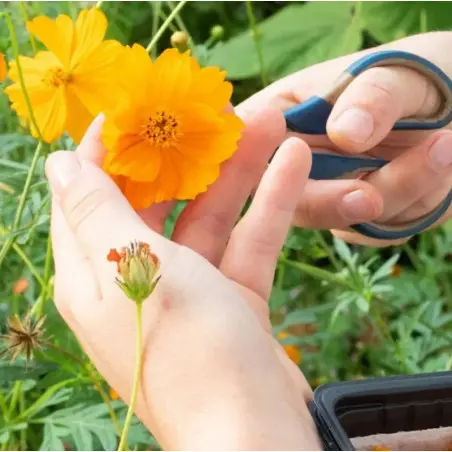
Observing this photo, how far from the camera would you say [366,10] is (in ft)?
4.20

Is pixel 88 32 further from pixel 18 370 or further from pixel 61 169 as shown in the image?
pixel 18 370

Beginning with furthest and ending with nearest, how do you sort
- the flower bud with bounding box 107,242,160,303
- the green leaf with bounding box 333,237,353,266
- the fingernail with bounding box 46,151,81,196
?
the green leaf with bounding box 333,237,353,266, the fingernail with bounding box 46,151,81,196, the flower bud with bounding box 107,242,160,303

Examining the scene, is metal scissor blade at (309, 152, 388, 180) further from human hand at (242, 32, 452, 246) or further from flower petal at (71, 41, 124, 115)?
flower petal at (71, 41, 124, 115)

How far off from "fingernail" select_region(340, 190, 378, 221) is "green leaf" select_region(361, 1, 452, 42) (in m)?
0.66

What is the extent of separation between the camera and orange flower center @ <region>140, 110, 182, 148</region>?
55 centimetres

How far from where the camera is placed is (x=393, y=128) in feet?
2.26

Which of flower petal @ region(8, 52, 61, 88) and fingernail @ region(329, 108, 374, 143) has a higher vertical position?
flower petal @ region(8, 52, 61, 88)

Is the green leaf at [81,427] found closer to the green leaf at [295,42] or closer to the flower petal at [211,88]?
the flower petal at [211,88]

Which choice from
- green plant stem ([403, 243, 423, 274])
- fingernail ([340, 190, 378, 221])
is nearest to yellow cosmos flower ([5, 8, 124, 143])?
fingernail ([340, 190, 378, 221])

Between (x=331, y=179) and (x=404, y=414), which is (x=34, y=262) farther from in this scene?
(x=404, y=414)

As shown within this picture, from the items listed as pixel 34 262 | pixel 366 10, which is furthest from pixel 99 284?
pixel 366 10

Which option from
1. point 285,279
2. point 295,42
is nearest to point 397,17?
point 295,42

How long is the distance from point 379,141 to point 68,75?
0.26 m

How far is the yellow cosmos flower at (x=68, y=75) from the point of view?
→ 1.88 feet
